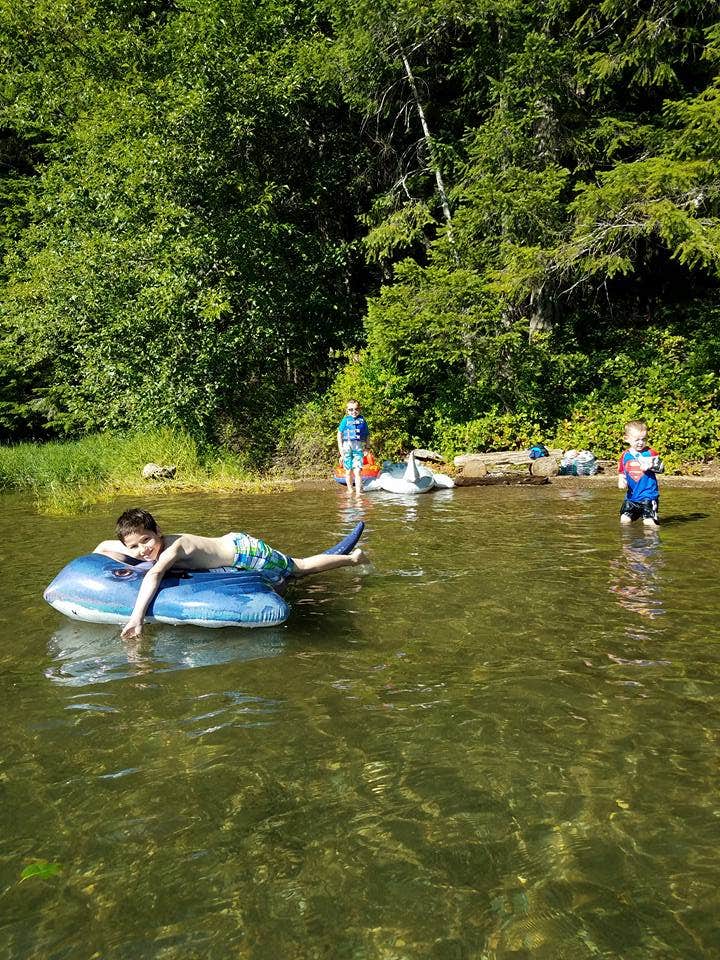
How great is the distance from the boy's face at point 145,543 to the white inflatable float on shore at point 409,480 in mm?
7647

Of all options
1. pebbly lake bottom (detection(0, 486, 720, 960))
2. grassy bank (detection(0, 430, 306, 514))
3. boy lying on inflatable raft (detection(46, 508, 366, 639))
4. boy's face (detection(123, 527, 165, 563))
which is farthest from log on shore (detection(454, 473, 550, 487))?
boy's face (detection(123, 527, 165, 563))

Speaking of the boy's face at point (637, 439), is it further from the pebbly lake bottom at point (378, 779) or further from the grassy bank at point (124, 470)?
the grassy bank at point (124, 470)

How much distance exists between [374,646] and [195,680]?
117 cm

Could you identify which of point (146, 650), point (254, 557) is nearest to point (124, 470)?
point (254, 557)

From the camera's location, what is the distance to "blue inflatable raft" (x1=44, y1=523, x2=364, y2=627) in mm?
5156

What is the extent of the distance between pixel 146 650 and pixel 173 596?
41 cm

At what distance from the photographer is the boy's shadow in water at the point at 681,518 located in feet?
29.5

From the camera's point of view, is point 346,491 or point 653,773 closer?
point 653,773

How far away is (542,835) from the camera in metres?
2.76

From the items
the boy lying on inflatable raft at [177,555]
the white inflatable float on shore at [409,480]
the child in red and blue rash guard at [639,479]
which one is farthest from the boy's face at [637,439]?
the white inflatable float on shore at [409,480]

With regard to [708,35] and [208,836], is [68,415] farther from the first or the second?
[208,836]

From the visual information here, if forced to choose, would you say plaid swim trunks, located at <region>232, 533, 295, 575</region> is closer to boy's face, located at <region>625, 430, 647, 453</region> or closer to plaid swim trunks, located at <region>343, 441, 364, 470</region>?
boy's face, located at <region>625, 430, 647, 453</region>

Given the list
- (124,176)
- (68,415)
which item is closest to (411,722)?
(124,176)

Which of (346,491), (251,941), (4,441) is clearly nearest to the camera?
(251,941)
